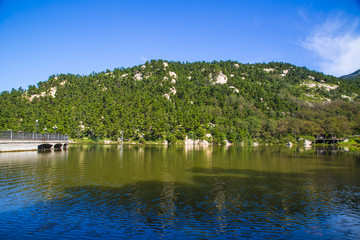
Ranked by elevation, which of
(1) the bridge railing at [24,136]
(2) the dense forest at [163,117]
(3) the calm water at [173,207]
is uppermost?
(2) the dense forest at [163,117]

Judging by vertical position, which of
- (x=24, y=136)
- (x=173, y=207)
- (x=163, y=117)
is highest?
(x=163, y=117)

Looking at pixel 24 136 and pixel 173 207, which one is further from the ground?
pixel 24 136

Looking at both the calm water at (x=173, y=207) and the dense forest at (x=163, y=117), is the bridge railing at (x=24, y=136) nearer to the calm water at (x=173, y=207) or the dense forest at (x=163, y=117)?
the calm water at (x=173, y=207)

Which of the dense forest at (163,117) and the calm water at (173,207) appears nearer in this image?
the calm water at (173,207)

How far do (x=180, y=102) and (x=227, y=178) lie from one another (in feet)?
460

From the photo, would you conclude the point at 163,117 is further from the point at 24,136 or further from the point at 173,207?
the point at 173,207

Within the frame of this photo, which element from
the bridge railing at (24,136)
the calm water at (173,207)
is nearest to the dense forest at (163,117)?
the bridge railing at (24,136)

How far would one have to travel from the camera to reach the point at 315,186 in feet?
85.5

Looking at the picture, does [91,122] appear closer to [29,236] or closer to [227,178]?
[227,178]

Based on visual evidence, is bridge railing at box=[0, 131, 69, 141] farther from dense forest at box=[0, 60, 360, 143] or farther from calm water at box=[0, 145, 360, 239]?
dense forest at box=[0, 60, 360, 143]

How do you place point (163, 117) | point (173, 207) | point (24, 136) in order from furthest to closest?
1. point (163, 117)
2. point (24, 136)
3. point (173, 207)

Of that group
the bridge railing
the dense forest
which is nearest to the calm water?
the bridge railing

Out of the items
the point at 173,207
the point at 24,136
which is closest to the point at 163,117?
the point at 24,136

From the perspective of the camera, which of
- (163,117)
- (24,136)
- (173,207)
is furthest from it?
(163,117)
